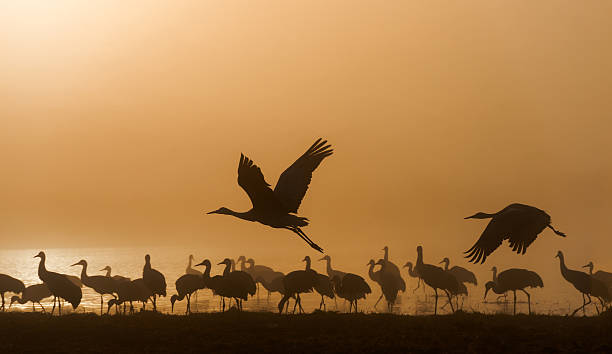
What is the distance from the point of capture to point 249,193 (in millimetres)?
16875

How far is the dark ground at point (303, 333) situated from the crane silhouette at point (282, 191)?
6.82ft

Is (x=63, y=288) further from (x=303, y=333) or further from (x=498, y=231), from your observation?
(x=498, y=231)

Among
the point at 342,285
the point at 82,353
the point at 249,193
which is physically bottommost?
the point at 82,353

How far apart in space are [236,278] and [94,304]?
1977 cm

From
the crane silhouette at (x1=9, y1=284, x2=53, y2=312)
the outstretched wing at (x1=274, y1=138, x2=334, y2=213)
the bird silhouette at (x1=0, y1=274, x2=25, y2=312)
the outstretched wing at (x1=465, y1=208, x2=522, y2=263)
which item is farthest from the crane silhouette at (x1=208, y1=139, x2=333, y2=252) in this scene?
the crane silhouette at (x1=9, y1=284, x2=53, y2=312)

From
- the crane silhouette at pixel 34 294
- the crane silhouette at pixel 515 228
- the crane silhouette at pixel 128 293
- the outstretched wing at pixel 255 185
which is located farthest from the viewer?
the crane silhouette at pixel 34 294

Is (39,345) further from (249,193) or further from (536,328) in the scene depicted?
(536,328)

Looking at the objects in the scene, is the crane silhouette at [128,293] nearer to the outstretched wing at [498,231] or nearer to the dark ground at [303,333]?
the dark ground at [303,333]

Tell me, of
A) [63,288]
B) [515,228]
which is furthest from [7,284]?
[515,228]

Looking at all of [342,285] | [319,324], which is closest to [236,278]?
[342,285]

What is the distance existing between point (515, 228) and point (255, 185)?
5.81 meters

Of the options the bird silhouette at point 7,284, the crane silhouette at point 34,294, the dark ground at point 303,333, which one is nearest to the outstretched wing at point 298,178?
the dark ground at point 303,333

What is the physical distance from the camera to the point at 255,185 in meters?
16.4

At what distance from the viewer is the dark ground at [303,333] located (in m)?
15.8
